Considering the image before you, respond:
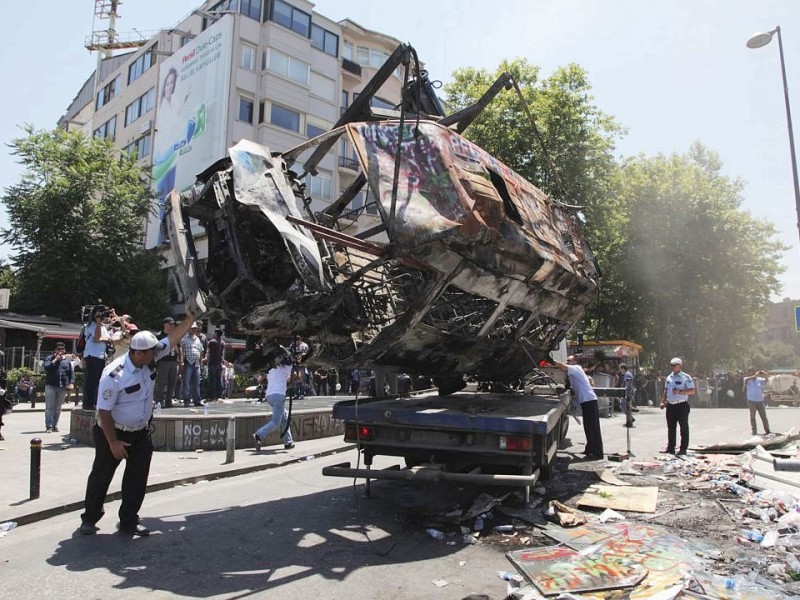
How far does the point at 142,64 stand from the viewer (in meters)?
40.7

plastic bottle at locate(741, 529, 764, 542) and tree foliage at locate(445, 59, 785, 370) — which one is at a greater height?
tree foliage at locate(445, 59, 785, 370)

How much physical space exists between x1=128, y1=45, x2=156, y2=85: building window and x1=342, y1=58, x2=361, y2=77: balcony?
12.9 m

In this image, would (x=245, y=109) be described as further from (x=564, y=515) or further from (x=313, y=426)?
(x=564, y=515)

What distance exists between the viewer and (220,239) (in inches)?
243

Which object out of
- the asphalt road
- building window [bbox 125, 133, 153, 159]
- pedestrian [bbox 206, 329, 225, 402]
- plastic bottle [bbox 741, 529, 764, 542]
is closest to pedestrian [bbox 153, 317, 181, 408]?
pedestrian [bbox 206, 329, 225, 402]

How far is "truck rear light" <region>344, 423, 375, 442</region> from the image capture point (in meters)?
5.90

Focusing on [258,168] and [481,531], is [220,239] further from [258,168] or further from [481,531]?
[481,531]

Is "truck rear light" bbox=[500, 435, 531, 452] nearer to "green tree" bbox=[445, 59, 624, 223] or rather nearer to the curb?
the curb

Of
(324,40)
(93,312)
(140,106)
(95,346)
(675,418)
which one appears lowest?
(675,418)

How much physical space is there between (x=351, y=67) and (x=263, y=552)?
120 ft

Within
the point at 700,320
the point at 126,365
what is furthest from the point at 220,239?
the point at 700,320

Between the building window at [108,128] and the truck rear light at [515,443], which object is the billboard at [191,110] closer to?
the building window at [108,128]

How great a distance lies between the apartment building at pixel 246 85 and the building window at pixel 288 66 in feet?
0.18

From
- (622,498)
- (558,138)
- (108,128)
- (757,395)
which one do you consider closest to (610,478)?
(622,498)
